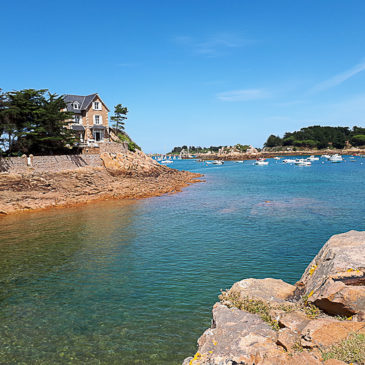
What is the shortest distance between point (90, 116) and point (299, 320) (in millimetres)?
62798

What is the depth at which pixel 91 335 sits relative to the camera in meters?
11.1

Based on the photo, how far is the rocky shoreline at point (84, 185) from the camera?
1523 inches

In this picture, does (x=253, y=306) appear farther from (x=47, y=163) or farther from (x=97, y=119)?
(x=97, y=119)

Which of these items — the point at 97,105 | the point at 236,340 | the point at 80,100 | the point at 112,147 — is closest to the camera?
the point at 236,340

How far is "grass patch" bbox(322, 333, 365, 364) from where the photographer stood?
5.48 m

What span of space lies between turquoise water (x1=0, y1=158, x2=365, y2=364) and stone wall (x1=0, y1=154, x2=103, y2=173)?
387 inches

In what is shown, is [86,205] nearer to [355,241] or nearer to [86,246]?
[86,246]

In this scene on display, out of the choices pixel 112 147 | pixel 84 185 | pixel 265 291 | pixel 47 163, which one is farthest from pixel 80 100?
pixel 265 291

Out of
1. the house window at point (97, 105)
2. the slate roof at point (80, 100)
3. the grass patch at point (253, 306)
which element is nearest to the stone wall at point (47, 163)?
the slate roof at point (80, 100)

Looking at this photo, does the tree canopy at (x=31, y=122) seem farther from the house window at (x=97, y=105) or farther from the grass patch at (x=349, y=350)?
the grass patch at (x=349, y=350)

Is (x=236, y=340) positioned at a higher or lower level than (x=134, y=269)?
higher

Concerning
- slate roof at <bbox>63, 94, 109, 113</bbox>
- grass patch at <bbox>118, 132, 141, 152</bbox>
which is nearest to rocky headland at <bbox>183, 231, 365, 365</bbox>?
grass patch at <bbox>118, 132, 141, 152</bbox>

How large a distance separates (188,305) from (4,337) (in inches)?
301

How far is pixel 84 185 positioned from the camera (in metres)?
46.0
